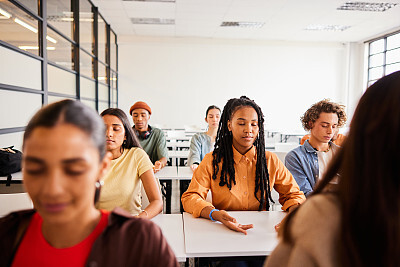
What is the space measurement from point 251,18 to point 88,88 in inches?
150

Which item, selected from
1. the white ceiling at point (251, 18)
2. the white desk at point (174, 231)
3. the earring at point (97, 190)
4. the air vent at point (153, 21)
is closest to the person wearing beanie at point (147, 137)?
the white desk at point (174, 231)

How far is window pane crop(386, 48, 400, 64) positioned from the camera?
315 inches

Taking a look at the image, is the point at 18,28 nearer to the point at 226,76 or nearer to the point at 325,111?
the point at 325,111

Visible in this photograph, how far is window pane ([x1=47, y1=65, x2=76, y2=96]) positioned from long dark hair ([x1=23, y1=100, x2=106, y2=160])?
3.61 meters

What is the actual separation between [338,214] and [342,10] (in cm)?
679

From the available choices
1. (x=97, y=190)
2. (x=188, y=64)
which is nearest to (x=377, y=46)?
(x=188, y=64)

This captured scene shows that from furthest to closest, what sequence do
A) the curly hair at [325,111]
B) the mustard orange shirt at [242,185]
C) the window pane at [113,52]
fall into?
1. the window pane at [113,52]
2. the curly hair at [325,111]
3. the mustard orange shirt at [242,185]

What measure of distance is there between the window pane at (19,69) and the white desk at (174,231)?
7.19 ft

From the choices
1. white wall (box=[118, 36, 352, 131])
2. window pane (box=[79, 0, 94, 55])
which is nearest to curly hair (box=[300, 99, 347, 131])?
window pane (box=[79, 0, 94, 55])

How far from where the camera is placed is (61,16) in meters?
4.39

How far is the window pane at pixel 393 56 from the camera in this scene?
8.01 m

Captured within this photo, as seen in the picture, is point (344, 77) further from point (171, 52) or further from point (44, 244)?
point (44, 244)

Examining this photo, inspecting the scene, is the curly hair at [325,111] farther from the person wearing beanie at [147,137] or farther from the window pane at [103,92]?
the window pane at [103,92]

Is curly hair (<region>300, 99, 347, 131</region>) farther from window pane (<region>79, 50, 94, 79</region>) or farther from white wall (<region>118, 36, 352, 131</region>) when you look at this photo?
white wall (<region>118, 36, 352, 131</region>)
